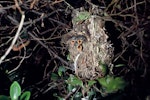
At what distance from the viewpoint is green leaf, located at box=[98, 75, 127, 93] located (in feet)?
4.00

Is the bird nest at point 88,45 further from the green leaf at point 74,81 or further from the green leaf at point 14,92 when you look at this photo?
the green leaf at point 14,92

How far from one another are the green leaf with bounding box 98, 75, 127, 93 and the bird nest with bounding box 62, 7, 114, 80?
52mm

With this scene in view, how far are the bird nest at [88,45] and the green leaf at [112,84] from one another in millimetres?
52

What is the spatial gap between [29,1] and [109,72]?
50 cm

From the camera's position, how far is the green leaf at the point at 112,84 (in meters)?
1.22

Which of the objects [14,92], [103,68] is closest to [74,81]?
[103,68]

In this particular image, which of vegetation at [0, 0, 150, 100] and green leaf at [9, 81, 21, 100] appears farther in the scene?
vegetation at [0, 0, 150, 100]

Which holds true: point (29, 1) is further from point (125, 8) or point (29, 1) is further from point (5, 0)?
point (125, 8)

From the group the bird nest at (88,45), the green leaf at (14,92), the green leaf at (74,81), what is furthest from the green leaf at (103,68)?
the green leaf at (14,92)

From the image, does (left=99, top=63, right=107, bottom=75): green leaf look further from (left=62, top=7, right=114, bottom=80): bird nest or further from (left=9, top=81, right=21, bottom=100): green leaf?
(left=9, top=81, right=21, bottom=100): green leaf

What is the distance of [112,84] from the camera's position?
4.01 feet

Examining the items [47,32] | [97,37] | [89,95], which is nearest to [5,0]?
[47,32]

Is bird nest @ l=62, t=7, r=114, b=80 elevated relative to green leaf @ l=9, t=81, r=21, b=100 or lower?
elevated

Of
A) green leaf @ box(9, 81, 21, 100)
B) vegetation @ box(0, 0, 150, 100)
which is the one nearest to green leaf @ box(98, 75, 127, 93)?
vegetation @ box(0, 0, 150, 100)
